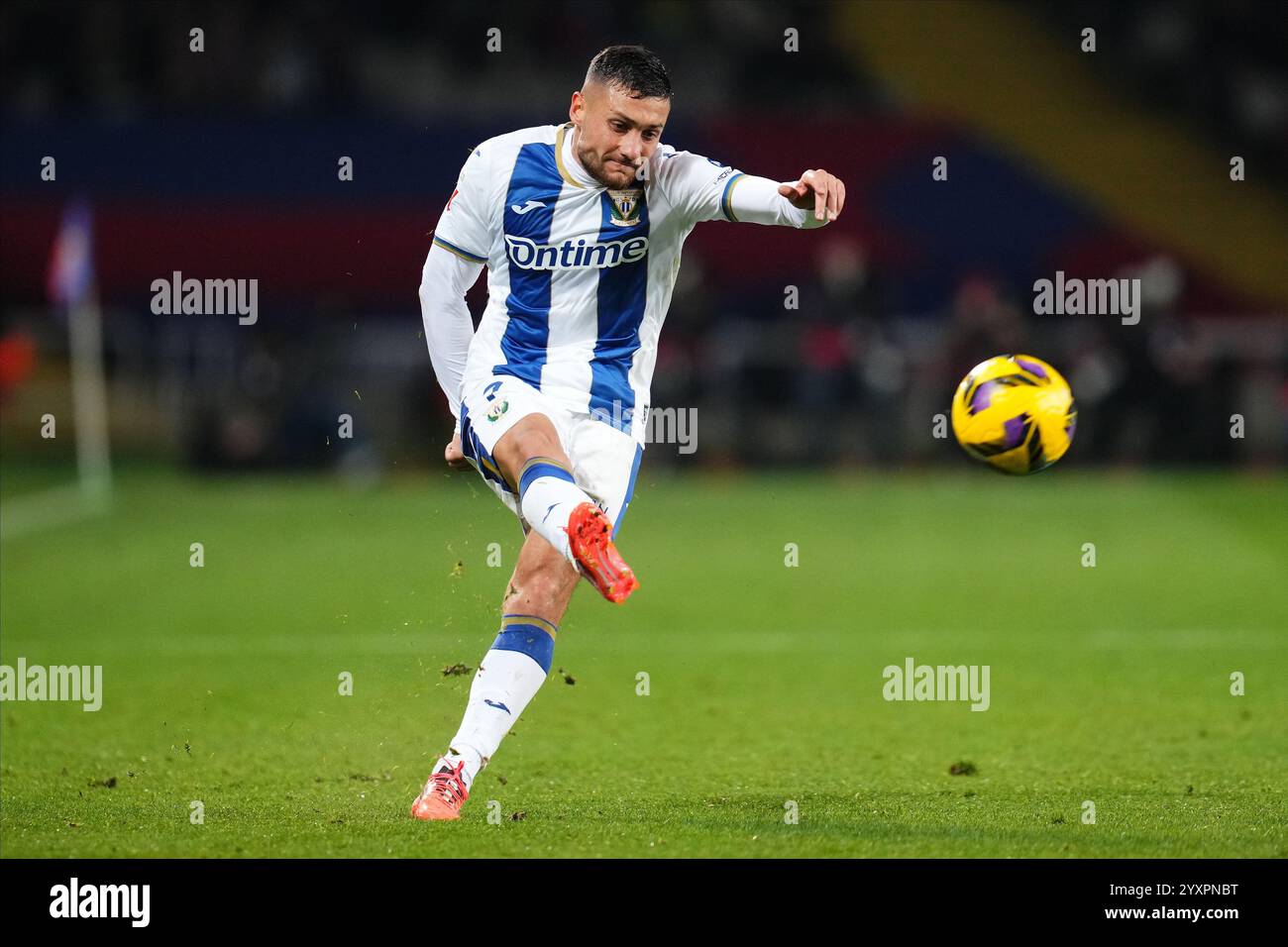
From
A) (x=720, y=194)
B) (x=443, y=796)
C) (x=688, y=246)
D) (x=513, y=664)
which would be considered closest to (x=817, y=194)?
(x=720, y=194)

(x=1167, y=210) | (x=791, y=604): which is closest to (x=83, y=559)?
(x=791, y=604)

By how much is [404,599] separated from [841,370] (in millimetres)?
9369

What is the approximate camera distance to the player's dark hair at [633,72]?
6.19 metres

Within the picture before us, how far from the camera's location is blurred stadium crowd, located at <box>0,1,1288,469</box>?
20.2m

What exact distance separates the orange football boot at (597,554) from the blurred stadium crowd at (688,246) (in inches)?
566

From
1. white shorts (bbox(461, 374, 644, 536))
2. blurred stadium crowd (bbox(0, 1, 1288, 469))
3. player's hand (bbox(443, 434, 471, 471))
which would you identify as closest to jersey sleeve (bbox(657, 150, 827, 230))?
white shorts (bbox(461, 374, 644, 536))

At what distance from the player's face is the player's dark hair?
24 mm

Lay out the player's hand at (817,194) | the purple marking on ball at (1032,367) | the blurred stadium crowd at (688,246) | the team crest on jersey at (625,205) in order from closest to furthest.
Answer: the player's hand at (817,194) → the team crest on jersey at (625,205) → the purple marking on ball at (1032,367) → the blurred stadium crowd at (688,246)

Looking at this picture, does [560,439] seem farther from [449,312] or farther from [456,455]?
[449,312]

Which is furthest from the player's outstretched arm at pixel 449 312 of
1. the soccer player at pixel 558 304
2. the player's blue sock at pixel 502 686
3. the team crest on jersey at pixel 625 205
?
the player's blue sock at pixel 502 686

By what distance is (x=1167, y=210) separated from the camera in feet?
81.4

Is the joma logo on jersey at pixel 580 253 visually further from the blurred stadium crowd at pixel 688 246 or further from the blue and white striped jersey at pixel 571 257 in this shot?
the blurred stadium crowd at pixel 688 246

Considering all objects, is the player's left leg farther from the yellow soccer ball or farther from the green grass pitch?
the yellow soccer ball
